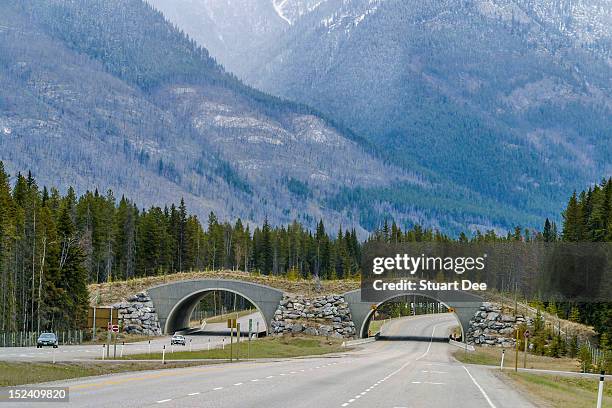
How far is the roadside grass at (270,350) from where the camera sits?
A: 68188 mm

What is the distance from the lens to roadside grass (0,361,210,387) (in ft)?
126

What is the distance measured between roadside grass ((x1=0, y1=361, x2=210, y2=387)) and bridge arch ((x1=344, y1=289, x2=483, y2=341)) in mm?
62747

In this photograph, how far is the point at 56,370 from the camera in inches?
1754

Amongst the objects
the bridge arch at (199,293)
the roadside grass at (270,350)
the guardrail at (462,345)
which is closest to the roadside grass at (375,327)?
the guardrail at (462,345)

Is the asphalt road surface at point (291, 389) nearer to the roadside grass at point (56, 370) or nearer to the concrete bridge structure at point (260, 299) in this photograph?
the roadside grass at point (56, 370)

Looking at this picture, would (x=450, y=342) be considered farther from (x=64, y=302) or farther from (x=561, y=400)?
(x=561, y=400)

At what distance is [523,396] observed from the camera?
4353 centimetres

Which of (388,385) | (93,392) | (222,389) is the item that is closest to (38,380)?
(93,392)

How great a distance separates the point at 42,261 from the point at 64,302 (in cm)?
608

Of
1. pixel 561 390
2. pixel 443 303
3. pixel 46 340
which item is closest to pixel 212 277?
pixel 443 303

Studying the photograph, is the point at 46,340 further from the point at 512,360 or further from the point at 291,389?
the point at 291,389

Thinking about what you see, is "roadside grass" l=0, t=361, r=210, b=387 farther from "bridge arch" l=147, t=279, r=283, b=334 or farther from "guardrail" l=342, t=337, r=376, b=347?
"bridge arch" l=147, t=279, r=283, b=334

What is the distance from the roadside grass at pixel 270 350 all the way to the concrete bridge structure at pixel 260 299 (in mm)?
7271

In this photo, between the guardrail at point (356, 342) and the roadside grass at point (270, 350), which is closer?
the roadside grass at point (270, 350)
